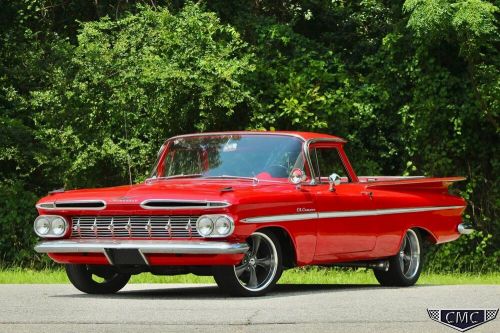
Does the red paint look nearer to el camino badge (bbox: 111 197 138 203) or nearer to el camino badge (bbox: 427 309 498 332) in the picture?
el camino badge (bbox: 111 197 138 203)

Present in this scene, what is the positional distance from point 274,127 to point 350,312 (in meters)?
13.2

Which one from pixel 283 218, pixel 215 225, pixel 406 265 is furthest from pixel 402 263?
pixel 215 225

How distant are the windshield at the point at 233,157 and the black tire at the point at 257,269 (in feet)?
3.29

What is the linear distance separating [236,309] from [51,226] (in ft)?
9.00

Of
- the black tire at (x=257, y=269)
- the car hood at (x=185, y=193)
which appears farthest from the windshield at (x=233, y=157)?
the black tire at (x=257, y=269)

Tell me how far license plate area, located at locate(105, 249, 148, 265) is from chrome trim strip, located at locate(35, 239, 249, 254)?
5cm

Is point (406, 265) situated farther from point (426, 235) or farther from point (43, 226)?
point (43, 226)

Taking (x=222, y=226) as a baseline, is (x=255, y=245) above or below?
below

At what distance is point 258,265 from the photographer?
12.4 m

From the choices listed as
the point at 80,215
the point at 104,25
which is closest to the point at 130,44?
the point at 104,25

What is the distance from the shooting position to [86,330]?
949 centimetres

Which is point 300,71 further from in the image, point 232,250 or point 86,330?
point 86,330

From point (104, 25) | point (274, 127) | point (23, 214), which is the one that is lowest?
point (23, 214)

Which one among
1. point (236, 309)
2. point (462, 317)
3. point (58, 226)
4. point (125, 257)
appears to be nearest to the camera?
point (462, 317)
